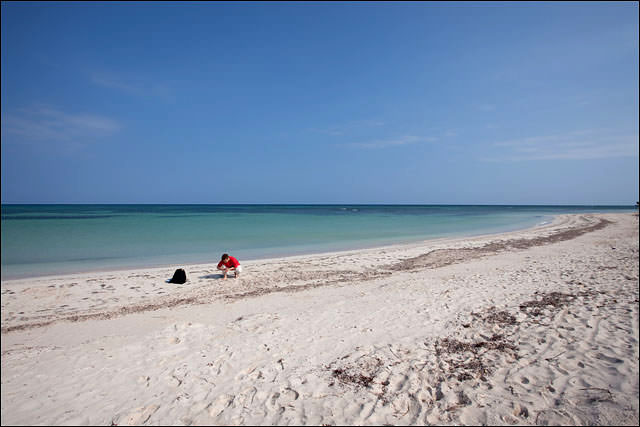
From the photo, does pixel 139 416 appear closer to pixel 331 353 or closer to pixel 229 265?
pixel 331 353

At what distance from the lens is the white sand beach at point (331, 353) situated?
11.6 feet

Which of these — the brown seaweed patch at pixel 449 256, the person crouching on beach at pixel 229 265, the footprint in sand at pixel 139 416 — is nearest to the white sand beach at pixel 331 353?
the footprint in sand at pixel 139 416

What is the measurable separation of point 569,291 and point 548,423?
5659 mm

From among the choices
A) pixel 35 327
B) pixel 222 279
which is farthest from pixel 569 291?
pixel 35 327

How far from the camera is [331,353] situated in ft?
16.0

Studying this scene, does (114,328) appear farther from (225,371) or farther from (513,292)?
(513,292)

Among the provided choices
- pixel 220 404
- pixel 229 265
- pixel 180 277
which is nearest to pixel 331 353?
pixel 220 404

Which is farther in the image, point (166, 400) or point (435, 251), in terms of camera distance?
point (435, 251)

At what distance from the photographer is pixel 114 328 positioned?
630cm

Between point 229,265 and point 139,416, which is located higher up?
point 229,265

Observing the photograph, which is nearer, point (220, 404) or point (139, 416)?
point (139, 416)

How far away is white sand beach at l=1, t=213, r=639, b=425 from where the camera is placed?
3.52m

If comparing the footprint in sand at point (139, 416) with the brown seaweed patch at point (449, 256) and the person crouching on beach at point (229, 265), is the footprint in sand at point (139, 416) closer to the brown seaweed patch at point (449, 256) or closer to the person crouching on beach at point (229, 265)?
the person crouching on beach at point (229, 265)

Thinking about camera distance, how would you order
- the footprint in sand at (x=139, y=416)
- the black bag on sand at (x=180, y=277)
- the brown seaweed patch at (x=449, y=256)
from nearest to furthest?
1. the footprint in sand at (x=139, y=416)
2. the black bag on sand at (x=180, y=277)
3. the brown seaweed patch at (x=449, y=256)
